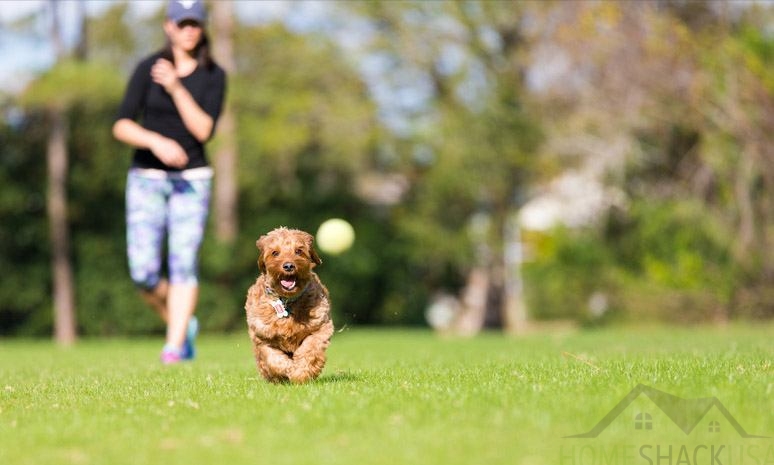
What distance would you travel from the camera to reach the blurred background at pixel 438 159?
67.9 ft

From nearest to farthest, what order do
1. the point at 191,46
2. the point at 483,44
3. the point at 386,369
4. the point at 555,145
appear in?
the point at 386,369
the point at 191,46
the point at 555,145
the point at 483,44

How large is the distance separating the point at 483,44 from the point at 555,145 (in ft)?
11.7

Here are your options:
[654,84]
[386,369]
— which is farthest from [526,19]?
[386,369]

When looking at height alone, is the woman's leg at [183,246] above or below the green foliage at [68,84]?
below

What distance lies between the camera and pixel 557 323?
101ft

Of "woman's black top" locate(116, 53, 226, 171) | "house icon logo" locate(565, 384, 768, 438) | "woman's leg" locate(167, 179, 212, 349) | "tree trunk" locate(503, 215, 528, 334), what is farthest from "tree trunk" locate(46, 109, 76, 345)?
"house icon logo" locate(565, 384, 768, 438)

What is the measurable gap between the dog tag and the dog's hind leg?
203 mm

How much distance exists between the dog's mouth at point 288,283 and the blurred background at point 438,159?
39.2 feet

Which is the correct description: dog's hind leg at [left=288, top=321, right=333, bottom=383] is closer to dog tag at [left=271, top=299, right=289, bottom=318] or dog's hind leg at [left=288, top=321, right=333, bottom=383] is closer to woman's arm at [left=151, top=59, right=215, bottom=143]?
dog tag at [left=271, top=299, right=289, bottom=318]

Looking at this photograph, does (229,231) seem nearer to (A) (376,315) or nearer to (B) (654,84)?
(A) (376,315)

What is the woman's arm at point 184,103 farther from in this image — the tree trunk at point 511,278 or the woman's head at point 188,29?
the tree trunk at point 511,278

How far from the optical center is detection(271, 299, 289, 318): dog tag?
20.3ft

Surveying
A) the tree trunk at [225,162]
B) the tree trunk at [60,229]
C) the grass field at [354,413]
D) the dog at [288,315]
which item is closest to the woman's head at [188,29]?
the dog at [288,315]

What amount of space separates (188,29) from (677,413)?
571 centimetres
